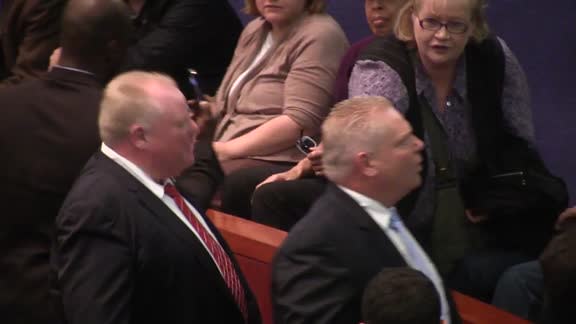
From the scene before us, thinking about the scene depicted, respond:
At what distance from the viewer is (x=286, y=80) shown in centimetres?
416

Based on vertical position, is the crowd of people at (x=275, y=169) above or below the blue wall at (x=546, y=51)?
above

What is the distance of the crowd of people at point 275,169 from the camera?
8.13 ft

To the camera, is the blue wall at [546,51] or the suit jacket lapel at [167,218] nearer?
the suit jacket lapel at [167,218]

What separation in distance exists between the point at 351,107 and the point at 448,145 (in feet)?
3.58

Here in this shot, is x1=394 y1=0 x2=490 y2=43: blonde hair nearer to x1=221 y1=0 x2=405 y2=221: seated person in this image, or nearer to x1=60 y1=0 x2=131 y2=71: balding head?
x1=221 y1=0 x2=405 y2=221: seated person

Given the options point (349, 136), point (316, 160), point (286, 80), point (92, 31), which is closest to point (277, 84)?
point (286, 80)

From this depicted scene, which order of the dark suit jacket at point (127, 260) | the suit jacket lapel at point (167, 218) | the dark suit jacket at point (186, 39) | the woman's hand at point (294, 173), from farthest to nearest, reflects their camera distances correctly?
the dark suit jacket at point (186, 39) → the woman's hand at point (294, 173) → the suit jacket lapel at point (167, 218) → the dark suit jacket at point (127, 260)

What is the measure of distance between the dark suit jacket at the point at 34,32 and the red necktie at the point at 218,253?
1284mm

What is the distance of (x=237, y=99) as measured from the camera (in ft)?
14.4

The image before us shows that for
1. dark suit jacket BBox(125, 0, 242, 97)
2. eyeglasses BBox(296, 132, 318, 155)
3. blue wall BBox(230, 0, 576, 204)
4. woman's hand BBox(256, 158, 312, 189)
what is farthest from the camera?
blue wall BBox(230, 0, 576, 204)

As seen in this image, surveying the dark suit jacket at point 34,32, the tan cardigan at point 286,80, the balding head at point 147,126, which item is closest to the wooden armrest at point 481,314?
the balding head at point 147,126

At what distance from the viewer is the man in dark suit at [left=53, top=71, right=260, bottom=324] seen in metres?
2.44

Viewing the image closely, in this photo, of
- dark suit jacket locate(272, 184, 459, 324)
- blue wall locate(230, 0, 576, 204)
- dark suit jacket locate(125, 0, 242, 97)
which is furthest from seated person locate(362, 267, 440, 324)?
blue wall locate(230, 0, 576, 204)

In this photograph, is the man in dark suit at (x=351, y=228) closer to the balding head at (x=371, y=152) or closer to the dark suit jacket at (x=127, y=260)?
the balding head at (x=371, y=152)
